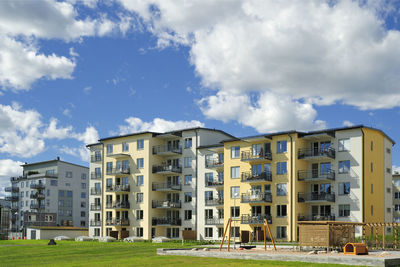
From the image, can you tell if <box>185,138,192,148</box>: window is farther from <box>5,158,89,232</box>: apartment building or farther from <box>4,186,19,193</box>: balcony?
<box>4,186,19,193</box>: balcony

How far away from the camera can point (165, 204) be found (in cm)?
7425

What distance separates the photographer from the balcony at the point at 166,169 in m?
74.6

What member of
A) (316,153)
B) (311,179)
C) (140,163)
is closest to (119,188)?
(140,163)

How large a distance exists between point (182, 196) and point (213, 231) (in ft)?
24.8

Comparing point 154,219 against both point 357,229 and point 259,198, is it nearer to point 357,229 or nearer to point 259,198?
point 259,198

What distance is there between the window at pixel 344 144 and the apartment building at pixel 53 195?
69621 millimetres

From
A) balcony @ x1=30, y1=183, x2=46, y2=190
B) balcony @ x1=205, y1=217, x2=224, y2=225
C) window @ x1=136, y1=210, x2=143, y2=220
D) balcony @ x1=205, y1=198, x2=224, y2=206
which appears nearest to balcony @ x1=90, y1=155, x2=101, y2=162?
window @ x1=136, y1=210, x2=143, y2=220

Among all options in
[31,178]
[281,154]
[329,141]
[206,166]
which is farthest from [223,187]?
[31,178]

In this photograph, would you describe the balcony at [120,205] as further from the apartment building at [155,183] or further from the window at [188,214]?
the window at [188,214]

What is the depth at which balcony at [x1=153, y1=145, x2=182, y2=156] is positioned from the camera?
74713 millimetres

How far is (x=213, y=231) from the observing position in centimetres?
7012

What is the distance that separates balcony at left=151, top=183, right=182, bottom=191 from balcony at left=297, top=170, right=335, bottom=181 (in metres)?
19.5

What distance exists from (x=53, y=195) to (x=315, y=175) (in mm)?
68759

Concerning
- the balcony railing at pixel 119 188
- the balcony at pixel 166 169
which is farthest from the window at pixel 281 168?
the balcony railing at pixel 119 188
